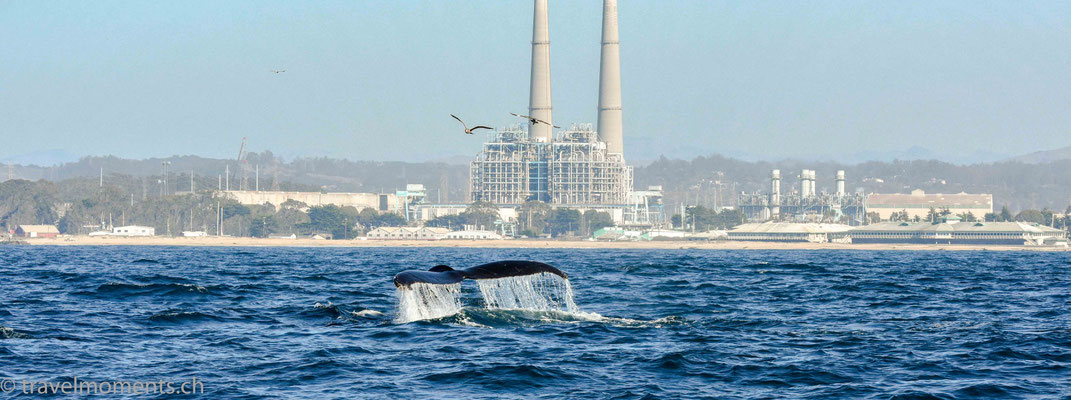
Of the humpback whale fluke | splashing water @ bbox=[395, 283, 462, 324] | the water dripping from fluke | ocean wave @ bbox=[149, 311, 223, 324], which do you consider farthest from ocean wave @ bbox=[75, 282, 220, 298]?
the humpback whale fluke

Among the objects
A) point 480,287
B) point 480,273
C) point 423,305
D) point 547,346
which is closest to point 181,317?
point 423,305

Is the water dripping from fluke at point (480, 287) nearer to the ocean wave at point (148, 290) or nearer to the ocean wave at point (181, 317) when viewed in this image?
the ocean wave at point (181, 317)

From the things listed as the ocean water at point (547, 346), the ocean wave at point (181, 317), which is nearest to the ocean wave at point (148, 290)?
the ocean water at point (547, 346)

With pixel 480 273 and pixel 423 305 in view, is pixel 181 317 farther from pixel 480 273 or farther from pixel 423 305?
pixel 480 273

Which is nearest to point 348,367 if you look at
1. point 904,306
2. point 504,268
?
point 504,268

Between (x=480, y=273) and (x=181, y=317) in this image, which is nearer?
(x=480, y=273)

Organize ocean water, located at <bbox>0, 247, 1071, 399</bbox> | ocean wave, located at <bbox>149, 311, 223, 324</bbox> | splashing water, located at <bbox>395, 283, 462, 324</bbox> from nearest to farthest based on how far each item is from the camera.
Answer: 1. ocean water, located at <bbox>0, 247, 1071, 399</bbox>
2. ocean wave, located at <bbox>149, 311, 223, 324</bbox>
3. splashing water, located at <bbox>395, 283, 462, 324</bbox>

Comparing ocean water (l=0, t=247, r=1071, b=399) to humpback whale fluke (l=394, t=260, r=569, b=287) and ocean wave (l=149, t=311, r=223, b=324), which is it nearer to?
ocean wave (l=149, t=311, r=223, b=324)

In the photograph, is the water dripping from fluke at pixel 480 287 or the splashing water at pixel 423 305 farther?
the splashing water at pixel 423 305

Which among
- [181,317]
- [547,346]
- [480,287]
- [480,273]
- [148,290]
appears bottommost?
[547,346]

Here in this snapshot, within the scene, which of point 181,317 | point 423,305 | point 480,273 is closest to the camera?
point 480,273

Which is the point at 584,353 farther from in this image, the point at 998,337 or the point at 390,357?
the point at 998,337
